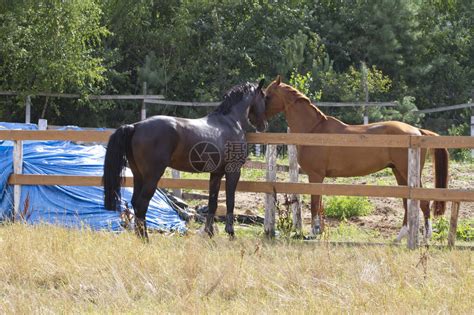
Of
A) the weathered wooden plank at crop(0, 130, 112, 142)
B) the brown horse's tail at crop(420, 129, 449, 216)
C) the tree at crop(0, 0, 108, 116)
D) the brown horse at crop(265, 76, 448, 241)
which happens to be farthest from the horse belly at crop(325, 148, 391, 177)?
the tree at crop(0, 0, 108, 116)

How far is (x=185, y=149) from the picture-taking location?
28.7ft

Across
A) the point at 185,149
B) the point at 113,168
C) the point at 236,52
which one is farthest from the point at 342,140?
the point at 236,52

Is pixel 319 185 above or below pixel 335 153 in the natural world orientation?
below

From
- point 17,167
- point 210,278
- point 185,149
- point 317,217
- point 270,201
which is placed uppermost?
point 185,149

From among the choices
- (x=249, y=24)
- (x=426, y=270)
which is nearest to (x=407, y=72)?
(x=249, y=24)

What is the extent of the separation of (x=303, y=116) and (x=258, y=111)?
0.96 m

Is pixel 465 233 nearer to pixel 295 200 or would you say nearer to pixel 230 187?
pixel 295 200

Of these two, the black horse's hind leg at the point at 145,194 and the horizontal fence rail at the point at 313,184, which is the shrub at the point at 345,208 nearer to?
the horizontal fence rail at the point at 313,184

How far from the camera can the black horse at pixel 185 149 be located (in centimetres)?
834

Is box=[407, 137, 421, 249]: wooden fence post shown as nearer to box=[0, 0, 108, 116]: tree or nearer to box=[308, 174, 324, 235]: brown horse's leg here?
box=[308, 174, 324, 235]: brown horse's leg

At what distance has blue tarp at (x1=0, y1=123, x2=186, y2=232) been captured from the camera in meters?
A: 9.92

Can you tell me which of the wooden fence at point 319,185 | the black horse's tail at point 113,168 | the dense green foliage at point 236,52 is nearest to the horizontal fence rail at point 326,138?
the wooden fence at point 319,185

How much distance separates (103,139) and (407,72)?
2281 cm

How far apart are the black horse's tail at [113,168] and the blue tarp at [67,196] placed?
0.92 m
